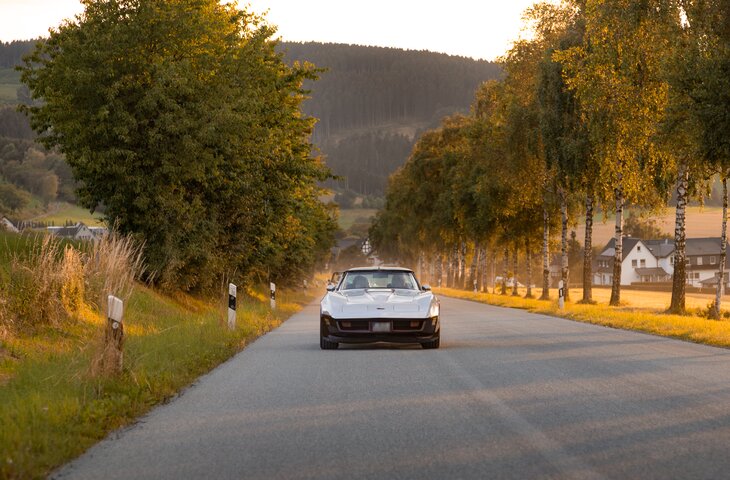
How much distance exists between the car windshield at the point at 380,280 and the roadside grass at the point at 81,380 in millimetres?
2377

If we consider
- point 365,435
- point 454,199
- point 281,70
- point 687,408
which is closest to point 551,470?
point 365,435

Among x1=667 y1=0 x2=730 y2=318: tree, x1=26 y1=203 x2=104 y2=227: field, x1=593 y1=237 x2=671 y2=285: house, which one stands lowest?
x1=593 y1=237 x2=671 y2=285: house

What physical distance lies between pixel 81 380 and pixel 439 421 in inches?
156

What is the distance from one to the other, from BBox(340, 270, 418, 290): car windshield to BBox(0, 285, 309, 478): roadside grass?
2.38 meters

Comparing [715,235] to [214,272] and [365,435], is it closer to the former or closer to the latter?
[214,272]

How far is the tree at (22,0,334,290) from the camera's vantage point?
905 inches

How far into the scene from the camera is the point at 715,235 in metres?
155

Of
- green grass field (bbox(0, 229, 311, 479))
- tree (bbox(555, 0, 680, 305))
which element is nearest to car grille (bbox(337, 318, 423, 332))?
green grass field (bbox(0, 229, 311, 479))

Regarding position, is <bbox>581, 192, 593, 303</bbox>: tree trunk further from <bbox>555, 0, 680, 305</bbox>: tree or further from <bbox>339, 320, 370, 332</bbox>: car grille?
<bbox>339, 320, 370, 332</bbox>: car grille

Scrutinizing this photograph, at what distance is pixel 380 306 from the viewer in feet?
53.0

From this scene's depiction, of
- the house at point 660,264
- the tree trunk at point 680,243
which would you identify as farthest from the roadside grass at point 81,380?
the house at point 660,264

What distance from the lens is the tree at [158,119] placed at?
75.4ft

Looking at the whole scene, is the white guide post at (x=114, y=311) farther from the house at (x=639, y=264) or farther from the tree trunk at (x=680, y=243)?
the house at (x=639, y=264)

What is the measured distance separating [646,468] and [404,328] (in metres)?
9.83
